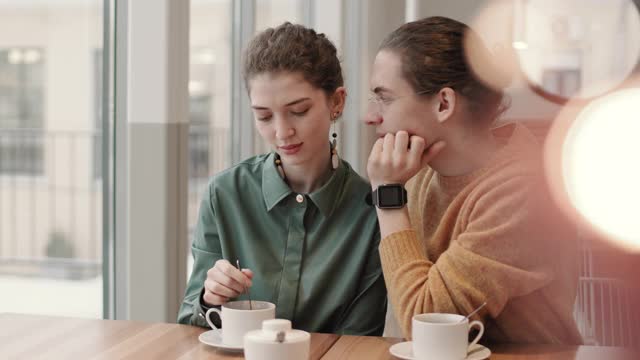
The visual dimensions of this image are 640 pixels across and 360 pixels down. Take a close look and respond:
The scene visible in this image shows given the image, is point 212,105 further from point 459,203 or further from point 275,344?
point 275,344

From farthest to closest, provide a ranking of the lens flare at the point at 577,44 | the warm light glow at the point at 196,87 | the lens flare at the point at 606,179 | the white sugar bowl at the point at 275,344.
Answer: the lens flare at the point at 577,44, the warm light glow at the point at 196,87, the lens flare at the point at 606,179, the white sugar bowl at the point at 275,344

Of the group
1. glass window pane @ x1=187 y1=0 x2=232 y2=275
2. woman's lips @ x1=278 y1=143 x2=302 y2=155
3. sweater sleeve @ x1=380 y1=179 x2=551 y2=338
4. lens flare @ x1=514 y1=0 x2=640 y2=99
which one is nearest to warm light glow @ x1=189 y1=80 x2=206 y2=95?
glass window pane @ x1=187 y1=0 x2=232 y2=275

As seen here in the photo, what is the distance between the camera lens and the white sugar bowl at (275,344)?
1095 mm

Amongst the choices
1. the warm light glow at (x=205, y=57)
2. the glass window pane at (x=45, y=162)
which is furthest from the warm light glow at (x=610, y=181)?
the glass window pane at (x=45, y=162)

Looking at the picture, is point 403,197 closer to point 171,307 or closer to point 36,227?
point 171,307

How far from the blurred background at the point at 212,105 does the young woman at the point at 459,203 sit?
0.09 metres

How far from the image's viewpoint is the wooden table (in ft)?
4.12

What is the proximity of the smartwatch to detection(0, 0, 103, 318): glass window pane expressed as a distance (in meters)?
1.18

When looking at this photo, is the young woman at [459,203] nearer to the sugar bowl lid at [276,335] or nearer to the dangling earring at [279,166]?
the dangling earring at [279,166]

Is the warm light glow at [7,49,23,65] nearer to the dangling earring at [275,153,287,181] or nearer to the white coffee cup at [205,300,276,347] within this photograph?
the dangling earring at [275,153,287,181]

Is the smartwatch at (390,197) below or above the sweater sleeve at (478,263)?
above

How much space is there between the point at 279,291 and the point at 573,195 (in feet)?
2.89

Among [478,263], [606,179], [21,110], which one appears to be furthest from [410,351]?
[21,110]

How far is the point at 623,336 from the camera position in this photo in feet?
6.29
